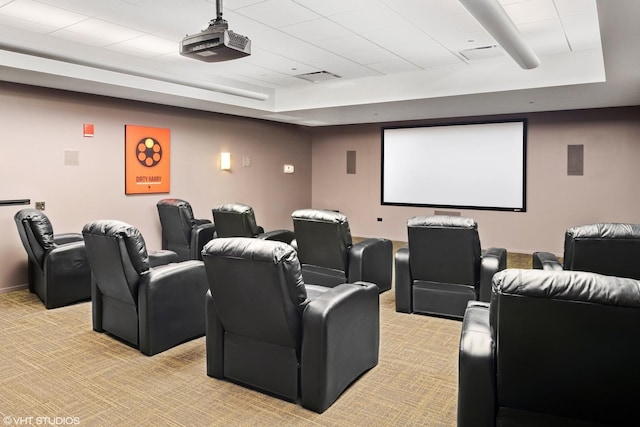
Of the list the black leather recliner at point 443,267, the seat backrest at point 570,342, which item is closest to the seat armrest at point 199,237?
the black leather recliner at point 443,267

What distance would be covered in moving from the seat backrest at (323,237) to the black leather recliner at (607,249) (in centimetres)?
210

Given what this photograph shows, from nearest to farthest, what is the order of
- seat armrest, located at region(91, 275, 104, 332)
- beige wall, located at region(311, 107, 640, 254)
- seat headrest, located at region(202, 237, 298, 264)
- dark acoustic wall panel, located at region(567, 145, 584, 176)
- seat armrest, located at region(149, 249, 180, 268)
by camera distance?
seat headrest, located at region(202, 237, 298, 264), seat armrest, located at region(91, 275, 104, 332), seat armrest, located at region(149, 249, 180, 268), beige wall, located at region(311, 107, 640, 254), dark acoustic wall panel, located at region(567, 145, 584, 176)

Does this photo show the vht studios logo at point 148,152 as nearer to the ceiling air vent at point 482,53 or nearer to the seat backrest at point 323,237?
the seat backrest at point 323,237

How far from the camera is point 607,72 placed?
5.16 m

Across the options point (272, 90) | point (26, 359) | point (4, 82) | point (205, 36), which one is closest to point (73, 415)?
point (26, 359)

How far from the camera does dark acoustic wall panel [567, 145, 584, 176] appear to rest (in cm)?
811

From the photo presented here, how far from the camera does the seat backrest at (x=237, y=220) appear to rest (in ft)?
19.6

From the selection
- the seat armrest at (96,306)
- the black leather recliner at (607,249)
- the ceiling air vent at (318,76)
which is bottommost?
the seat armrest at (96,306)

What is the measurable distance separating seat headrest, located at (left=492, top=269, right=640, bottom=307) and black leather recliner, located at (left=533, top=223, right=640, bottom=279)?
72.7 inches

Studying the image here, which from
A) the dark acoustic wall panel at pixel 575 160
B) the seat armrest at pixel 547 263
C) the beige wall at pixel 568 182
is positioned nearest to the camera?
the seat armrest at pixel 547 263

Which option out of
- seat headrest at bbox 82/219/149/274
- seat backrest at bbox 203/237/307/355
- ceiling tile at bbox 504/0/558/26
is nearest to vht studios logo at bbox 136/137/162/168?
seat headrest at bbox 82/219/149/274

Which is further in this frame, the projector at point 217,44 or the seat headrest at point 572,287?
the projector at point 217,44

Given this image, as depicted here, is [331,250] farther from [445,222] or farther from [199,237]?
[199,237]

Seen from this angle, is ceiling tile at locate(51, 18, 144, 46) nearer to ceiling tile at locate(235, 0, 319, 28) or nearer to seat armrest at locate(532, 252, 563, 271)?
ceiling tile at locate(235, 0, 319, 28)
